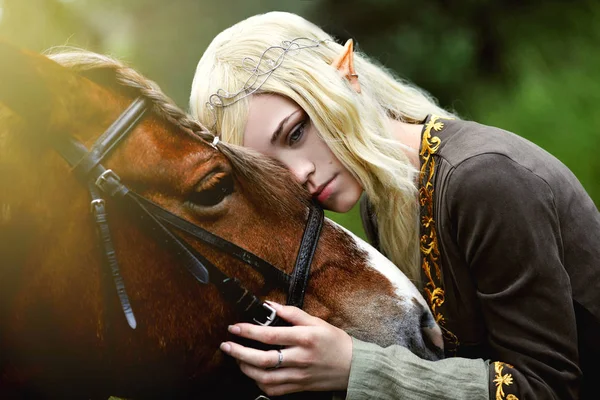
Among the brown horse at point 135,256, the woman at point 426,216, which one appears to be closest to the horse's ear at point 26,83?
the brown horse at point 135,256

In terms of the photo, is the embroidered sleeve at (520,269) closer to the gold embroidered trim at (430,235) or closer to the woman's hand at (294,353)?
the gold embroidered trim at (430,235)

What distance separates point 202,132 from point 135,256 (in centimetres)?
31

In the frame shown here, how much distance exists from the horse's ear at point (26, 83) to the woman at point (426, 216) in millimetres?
442

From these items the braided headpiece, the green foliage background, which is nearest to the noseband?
the braided headpiece

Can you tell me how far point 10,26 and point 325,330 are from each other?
912 mm

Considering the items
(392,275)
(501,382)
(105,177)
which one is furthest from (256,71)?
(501,382)

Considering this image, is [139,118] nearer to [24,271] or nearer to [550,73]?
[24,271]

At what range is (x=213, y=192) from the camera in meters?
1.38

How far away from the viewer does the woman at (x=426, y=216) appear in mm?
1424

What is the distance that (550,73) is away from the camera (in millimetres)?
4039

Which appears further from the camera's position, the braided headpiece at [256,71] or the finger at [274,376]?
the braided headpiece at [256,71]

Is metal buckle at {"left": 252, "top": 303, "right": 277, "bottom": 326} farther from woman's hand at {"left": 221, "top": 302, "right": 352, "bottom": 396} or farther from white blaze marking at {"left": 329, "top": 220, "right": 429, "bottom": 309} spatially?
white blaze marking at {"left": 329, "top": 220, "right": 429, "bottom": 309}

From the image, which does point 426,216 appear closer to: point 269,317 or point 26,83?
point 269,317

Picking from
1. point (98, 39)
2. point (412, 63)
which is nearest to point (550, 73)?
point (412, 63)
